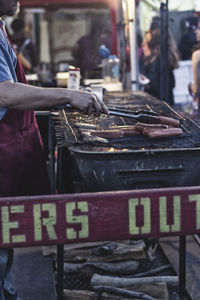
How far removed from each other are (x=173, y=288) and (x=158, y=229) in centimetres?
166

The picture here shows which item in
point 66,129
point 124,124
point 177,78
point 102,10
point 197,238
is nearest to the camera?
point 66,129

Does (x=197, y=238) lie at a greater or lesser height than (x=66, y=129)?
lesser

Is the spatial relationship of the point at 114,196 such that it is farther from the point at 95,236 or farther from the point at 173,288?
the point at 173,288

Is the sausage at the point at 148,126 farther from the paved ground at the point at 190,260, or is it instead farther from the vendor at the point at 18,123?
the paved ground at the point at 190,260

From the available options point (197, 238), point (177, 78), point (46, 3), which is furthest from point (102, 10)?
point (197, 238)

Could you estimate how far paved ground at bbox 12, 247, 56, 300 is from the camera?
A: 3516 mm

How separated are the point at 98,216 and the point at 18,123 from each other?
1.07 m

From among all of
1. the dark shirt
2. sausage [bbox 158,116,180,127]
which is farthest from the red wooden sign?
the dark shirt

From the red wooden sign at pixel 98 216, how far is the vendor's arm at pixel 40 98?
691 mm

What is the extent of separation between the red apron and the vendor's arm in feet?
0.99

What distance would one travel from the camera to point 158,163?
254 cm

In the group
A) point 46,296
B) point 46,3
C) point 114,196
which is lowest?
point 46,296

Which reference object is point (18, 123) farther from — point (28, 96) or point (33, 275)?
point (33, 275)

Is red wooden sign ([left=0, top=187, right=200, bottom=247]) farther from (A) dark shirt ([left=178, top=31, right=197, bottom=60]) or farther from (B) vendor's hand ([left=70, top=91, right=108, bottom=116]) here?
(A) dark shirt ([left=178, top=31, right=197, bottom=60])
